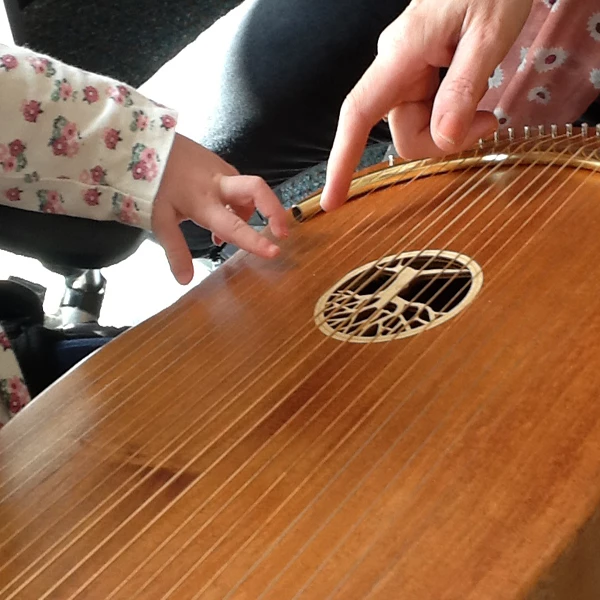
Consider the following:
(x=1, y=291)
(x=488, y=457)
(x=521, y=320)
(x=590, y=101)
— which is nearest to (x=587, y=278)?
(x=521, y=320)

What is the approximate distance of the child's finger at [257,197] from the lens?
0.84m

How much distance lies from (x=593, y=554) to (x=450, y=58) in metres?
0.48

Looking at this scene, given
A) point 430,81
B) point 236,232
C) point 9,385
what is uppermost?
point 430,81

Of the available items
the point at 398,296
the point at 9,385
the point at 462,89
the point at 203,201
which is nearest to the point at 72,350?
the point at 9,385

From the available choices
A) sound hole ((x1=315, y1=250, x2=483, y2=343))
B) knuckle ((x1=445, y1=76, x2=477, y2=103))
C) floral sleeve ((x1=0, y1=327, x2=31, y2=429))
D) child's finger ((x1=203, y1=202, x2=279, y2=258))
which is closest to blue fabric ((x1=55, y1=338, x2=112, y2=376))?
floral sleeve ((x1=0, y1=327, x2=31, y2=429))

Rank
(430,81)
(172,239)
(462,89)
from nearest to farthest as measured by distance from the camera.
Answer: (462,89), (430,81), (172,239)

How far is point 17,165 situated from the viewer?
866 millimetres

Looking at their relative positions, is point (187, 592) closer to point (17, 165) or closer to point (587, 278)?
point (587, 278)

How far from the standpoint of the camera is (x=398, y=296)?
69 cm

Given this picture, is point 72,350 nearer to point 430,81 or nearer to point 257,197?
point 257,197

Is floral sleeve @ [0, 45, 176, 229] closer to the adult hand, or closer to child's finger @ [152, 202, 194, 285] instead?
child's finger @ [152, 202, 194, 285]

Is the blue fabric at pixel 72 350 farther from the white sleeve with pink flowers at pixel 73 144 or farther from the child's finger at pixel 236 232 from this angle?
the child's finger at pixel 236 232

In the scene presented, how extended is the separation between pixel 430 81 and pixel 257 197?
21cm

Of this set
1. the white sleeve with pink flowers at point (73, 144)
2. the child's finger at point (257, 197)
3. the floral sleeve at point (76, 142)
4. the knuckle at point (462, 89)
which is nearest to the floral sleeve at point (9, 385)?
the white sleeve with pink flowers at point (73, 144)
